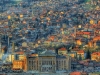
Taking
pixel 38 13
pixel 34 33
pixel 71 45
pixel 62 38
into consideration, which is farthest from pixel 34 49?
pixel 38 13

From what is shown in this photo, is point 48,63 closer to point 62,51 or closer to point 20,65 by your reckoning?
point 20,65

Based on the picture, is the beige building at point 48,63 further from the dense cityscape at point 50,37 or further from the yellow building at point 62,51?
the yellow building at point 62,51

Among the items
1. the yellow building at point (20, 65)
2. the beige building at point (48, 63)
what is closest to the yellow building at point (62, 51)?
the beige building at point (48, 63)

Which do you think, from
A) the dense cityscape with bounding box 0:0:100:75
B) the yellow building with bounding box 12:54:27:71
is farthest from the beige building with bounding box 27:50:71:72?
the yellow building with bounding box 12:54:27:71

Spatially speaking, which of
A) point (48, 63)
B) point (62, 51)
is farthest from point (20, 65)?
point (62, 51)

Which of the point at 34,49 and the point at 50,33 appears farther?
the point at 50,33

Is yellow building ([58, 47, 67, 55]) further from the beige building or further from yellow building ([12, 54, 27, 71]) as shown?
yellow building ([12, 54, 27, 71])

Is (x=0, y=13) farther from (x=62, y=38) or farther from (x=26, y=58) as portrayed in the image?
(x=26, y=58)
